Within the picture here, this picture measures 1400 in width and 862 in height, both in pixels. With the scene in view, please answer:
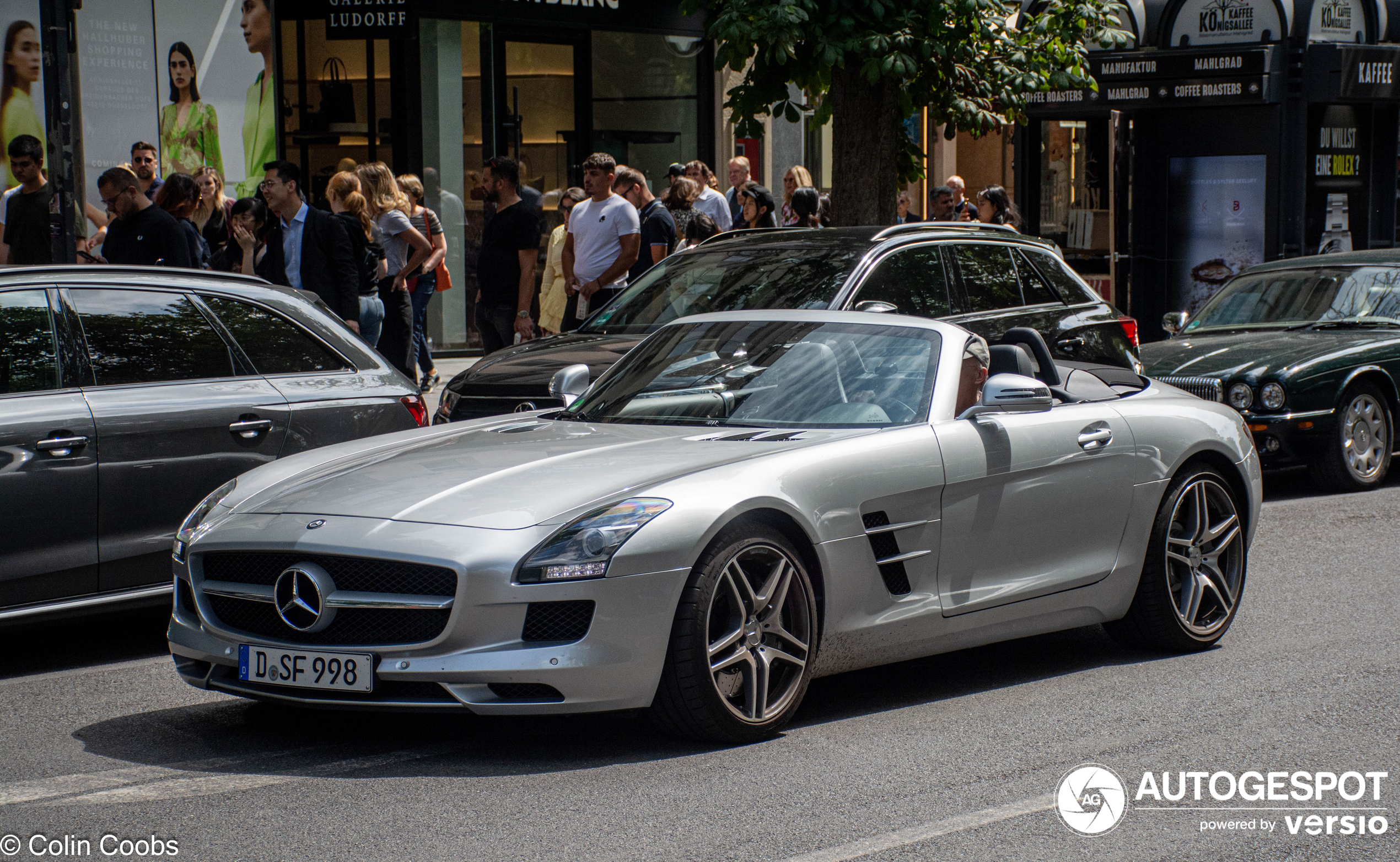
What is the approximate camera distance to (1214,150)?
19781mm

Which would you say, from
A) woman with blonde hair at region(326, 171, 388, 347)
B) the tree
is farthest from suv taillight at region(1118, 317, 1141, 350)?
woman with blonde hair at region(326, 171, 388, 347)

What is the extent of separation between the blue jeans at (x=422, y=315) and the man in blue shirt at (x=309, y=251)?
2.69 m

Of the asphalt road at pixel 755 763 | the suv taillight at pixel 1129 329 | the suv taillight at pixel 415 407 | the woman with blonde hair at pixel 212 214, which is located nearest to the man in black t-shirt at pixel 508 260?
the woman with blonde hair at pixel 212 214

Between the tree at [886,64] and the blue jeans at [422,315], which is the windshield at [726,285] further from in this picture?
the blue jeans at [422,315]

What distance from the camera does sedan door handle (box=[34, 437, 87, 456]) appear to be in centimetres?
615

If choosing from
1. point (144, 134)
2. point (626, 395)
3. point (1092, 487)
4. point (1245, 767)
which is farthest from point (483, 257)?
point (1245, 767)

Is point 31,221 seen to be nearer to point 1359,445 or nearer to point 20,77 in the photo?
point 20,77

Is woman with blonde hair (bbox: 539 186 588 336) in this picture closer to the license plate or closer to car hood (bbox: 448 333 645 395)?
car hood (bbox: 448 333 645 395)

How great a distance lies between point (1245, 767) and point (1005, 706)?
3.06ft

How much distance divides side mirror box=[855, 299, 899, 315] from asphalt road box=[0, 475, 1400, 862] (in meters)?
2.70

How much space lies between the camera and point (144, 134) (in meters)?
16.5

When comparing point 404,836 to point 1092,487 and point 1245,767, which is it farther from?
point 1092,487

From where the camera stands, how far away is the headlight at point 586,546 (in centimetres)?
478

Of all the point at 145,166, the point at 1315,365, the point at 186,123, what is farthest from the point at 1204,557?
the point at 186,123
